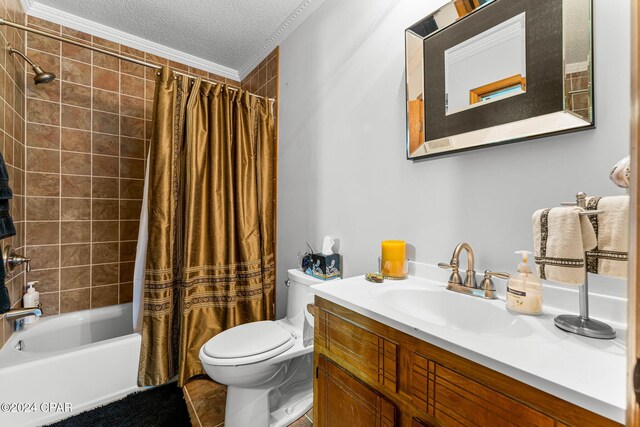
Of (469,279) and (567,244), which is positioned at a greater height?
(567,244)

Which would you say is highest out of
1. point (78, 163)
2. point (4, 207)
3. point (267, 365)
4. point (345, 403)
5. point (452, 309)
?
point (78, 163)

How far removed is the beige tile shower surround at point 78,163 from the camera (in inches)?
76.7

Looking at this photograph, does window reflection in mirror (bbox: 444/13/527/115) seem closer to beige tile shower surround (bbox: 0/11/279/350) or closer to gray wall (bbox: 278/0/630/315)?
gray wall (bbox: 278/0/630/315)

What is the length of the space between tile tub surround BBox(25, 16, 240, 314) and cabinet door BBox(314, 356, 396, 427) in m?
1.99

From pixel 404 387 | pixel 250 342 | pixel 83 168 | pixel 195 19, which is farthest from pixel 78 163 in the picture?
pixel 404 387

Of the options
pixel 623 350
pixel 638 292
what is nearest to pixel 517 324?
pixel 623 350

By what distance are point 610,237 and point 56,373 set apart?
2.29 metres

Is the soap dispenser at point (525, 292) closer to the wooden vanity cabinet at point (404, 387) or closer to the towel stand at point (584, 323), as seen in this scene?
the towel stand at point (584, 323)

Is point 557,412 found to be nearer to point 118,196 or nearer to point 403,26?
point 403,26

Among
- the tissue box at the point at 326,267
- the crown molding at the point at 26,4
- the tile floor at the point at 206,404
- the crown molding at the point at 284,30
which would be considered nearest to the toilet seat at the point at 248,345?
the tissue box at the point at 326,267

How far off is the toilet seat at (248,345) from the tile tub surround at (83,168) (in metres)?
1.34

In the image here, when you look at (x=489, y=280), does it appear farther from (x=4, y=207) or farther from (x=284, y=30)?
(x=284, y=30)

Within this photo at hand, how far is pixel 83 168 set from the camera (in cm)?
214

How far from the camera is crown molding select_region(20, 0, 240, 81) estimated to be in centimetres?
197
